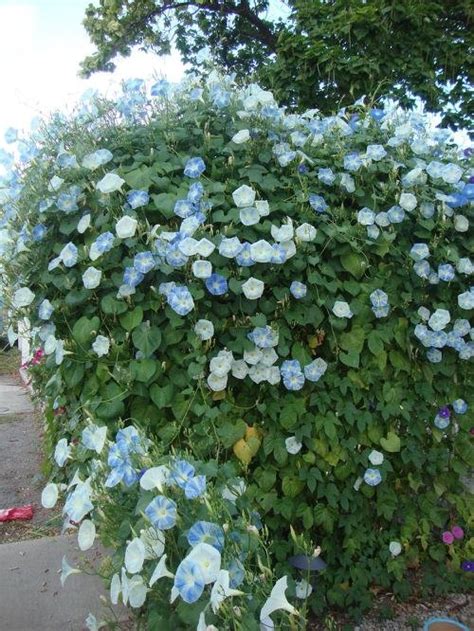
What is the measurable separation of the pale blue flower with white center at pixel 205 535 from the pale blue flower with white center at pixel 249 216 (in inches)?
42.6

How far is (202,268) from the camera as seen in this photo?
1.85 m

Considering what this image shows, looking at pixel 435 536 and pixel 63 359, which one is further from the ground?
pixel 63 359

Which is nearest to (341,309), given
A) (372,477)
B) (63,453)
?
(372,477)

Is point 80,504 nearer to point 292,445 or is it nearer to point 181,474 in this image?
point 181,474

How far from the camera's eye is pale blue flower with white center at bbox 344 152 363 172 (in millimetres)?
2191

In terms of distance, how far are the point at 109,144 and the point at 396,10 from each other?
4.20 metres

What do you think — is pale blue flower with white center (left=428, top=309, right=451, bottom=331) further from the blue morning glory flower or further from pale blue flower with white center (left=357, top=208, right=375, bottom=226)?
the blue morning glory flower

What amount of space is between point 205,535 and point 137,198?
1.13 metres

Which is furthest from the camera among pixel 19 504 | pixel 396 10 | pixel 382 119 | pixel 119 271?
pixel 396 10

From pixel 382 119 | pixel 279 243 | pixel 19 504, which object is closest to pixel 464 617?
pixel 279 243

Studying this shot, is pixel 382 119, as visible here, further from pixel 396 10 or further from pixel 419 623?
pixel 396 10

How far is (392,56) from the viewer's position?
5.54m

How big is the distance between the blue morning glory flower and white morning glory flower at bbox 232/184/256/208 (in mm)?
976

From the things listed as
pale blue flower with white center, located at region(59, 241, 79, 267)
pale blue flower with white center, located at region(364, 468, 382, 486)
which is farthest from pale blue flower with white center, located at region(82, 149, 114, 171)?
pale blue flower with white center, located at region(364, 468, 382, 486)
